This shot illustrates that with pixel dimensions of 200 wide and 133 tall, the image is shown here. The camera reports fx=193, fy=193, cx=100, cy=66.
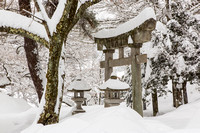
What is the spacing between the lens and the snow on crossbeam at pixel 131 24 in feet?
17.0

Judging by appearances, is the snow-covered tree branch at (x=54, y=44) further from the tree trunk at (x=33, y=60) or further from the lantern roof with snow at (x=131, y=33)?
the tree trunk at (x=33, y=60)

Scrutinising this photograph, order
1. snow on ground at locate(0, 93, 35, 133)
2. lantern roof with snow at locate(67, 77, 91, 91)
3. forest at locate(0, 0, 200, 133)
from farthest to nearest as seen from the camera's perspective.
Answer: lantern roof with snow at locate(67, 77, 91, 91)
snow on ground at locate(0, 93, 35, 133)
forest at locate(0, 0, 200, 133)

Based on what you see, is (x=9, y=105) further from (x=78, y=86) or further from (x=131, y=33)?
(x=131, y=33)

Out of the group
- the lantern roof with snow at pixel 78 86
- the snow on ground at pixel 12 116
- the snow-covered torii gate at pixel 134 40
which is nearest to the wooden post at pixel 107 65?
the snow-covered torii gate at pixel 134 40

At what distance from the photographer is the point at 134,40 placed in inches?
230

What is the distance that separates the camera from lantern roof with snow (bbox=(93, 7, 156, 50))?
521 cm

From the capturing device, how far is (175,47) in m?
8.23

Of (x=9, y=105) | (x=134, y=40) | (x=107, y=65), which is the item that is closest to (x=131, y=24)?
(x=134, y=40)

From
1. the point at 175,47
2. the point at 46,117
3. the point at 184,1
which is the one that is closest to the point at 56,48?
the point at 46,117

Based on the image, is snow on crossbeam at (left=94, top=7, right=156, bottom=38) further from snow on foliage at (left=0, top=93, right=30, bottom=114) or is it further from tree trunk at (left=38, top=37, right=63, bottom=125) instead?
snow on foliage at (left=0, top=93, right=30, bottom=114)

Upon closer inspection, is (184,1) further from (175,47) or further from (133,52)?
(133,52)

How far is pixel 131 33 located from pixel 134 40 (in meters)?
0.24

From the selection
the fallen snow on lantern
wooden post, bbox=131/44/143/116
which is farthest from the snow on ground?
wooden post, bbox=131/44/143/116

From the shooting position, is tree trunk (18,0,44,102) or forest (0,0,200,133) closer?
forest (0,0,200,133)
